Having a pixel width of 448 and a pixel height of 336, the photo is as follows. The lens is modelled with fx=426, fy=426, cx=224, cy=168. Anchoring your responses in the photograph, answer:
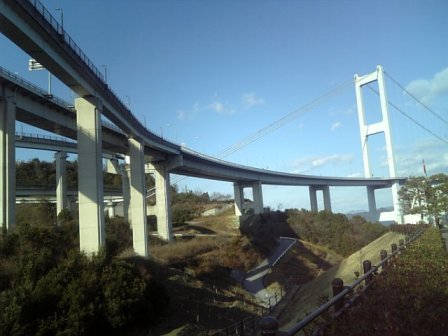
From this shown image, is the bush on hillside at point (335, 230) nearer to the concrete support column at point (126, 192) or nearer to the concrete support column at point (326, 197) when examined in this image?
the concrete support column at point (326, 197)

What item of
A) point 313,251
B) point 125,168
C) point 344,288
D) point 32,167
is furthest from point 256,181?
point 344,288

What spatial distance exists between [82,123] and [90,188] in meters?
4.30

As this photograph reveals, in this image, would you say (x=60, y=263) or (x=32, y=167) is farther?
(x=32, y=167)

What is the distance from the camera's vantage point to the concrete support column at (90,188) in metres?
26.7

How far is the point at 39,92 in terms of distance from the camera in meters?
31.3

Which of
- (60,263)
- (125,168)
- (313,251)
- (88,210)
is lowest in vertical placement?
(313,251)

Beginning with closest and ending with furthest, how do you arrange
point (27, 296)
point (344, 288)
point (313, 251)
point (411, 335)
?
point (411, 335) < point (344, 288) < point (27, 296) < point (313, 251)

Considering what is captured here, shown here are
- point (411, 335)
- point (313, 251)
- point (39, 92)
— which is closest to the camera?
point (411, 335)

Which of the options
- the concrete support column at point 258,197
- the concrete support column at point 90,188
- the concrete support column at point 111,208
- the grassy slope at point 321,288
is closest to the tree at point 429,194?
the grassy slope at point 321,288

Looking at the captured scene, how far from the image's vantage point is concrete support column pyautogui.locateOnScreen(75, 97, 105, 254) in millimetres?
26703

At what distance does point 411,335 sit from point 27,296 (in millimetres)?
17614

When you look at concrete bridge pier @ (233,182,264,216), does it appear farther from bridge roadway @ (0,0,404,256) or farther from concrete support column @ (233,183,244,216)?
bridge roadway @ (0,0,404,256)

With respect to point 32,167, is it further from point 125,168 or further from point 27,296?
point 27,296

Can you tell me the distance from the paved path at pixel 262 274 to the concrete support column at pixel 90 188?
15071mm
